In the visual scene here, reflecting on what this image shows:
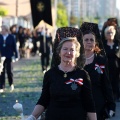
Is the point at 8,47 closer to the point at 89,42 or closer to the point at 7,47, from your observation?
the point at 7,47

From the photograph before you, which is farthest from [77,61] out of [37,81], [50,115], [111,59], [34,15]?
[34,15]

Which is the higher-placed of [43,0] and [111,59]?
[43,0]

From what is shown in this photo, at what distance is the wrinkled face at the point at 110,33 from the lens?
11.2m

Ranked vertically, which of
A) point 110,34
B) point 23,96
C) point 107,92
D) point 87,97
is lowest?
point 23,96

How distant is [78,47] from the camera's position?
5.19 metres

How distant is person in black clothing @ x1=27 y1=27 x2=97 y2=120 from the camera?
507 centimetres

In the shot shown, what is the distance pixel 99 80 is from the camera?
6.41 meters

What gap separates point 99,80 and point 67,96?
1395 mm

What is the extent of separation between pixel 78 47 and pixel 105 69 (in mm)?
1399

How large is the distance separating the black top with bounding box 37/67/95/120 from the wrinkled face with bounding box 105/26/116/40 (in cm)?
610

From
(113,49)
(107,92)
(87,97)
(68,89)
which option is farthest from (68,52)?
(113,49)

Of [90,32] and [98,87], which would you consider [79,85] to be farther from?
[90,32]

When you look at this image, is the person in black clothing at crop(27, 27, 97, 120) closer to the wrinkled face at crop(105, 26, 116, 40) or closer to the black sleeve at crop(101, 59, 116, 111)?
the black sleeve at crop(101, 59, 116, 111)

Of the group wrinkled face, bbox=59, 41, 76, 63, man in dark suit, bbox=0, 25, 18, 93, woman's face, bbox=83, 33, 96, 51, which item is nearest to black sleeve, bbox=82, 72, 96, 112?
wrinkled face, bbox=59, 41, 76, 63
